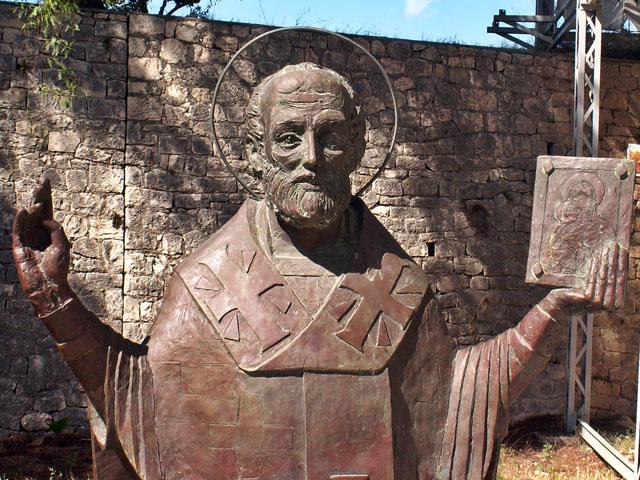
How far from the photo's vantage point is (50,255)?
8.51 feet

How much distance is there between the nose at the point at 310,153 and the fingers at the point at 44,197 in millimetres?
792

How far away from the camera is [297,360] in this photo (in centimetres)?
284

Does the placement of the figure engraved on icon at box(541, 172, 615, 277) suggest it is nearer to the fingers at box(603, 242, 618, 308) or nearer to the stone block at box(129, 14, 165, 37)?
the fingers at box(603, 242, 618, 308)

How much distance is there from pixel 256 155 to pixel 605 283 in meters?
1.22

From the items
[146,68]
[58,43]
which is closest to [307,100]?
[58,43]

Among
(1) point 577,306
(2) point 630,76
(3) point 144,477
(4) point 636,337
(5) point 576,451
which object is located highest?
(2) point 630,76

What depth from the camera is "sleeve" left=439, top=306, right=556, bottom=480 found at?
9.62ft

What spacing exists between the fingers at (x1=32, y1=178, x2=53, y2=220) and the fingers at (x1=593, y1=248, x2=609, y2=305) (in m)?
1.66

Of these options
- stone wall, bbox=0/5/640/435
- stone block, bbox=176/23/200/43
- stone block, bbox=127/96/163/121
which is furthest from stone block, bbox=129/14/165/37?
stone block, bbox=127/96/163/121

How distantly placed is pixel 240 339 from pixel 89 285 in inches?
224

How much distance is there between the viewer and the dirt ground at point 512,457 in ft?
23.8

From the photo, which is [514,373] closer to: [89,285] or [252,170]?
[252,170]

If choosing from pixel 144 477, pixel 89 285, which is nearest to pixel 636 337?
pixel 89 285

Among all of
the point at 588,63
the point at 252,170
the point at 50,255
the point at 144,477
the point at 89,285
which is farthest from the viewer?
the point at 588,63
